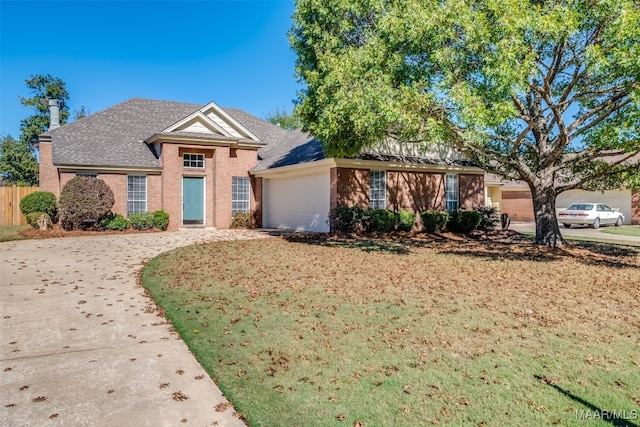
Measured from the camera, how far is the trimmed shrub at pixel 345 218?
1650 cm

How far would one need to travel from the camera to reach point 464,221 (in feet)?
61.9

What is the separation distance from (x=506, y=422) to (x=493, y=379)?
72cm

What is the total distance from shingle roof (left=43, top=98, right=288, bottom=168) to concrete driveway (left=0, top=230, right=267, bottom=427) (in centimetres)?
1097

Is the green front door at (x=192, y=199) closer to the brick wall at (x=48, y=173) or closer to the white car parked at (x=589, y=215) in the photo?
the brick wall at (x=48, y=173)

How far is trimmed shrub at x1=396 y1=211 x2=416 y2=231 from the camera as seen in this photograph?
17.9m

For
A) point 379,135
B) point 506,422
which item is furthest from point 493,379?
point 379,135

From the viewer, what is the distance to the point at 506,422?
312 cm

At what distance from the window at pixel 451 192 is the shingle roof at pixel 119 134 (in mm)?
10418

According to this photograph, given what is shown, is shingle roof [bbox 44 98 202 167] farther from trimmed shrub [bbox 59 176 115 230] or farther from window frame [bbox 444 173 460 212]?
window frame [bbox 444 173 460 212]

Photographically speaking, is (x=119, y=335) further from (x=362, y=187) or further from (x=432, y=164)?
(x=432, y=164)

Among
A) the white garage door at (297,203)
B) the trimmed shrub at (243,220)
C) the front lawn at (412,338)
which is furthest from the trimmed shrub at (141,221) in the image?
Answer: the front lawn at (412,338)

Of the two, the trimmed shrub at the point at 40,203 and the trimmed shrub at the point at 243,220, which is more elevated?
the trimmed shrub at the point at 40,203

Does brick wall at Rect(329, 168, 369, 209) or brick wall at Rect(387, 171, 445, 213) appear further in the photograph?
brick wall at Rect(387, 171, 445, 213)

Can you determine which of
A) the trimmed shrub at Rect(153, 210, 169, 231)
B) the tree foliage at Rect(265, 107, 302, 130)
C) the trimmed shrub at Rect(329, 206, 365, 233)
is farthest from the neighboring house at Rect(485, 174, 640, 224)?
the tree foliage at Rect(265, 107, 302, 130)
